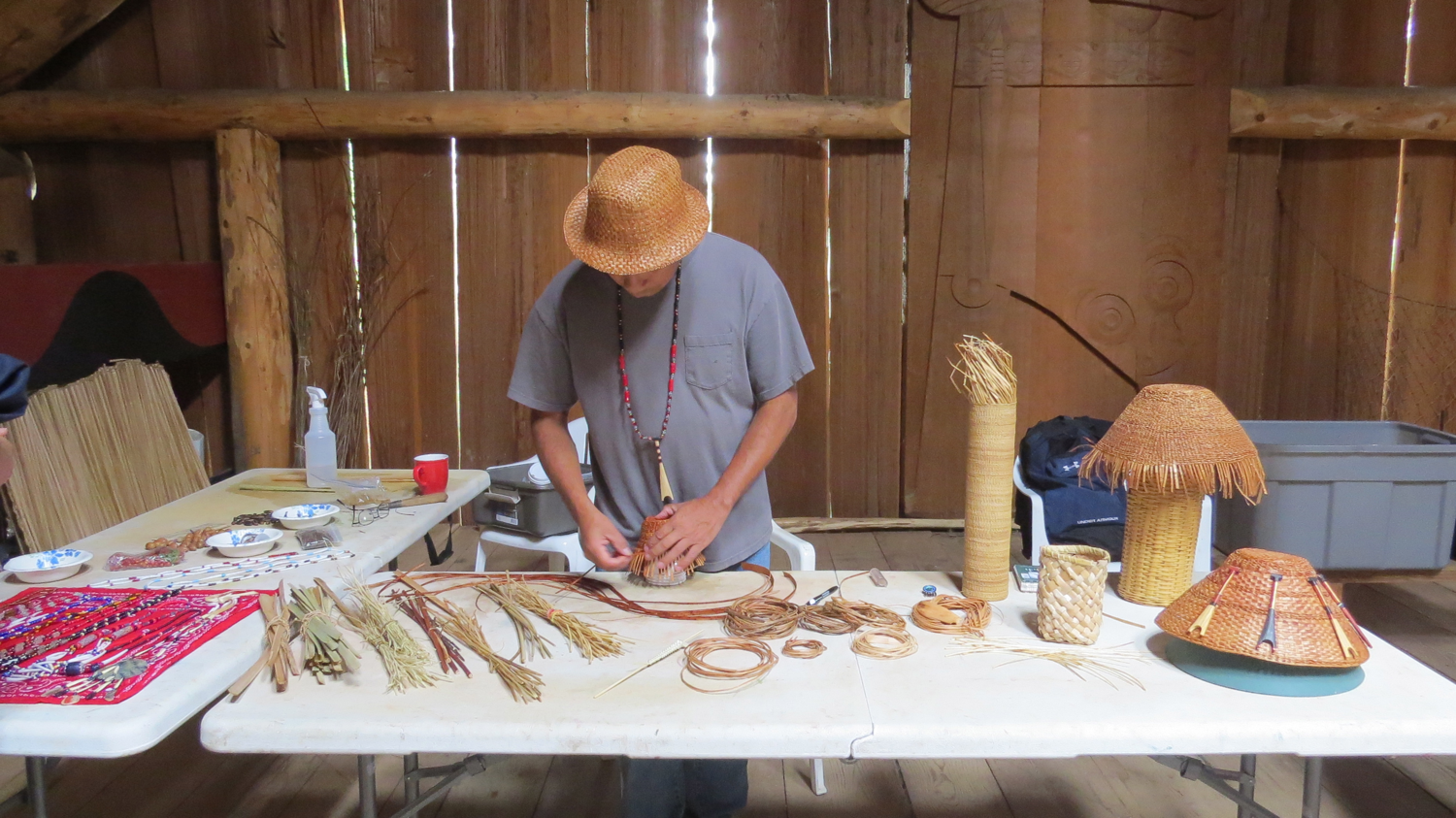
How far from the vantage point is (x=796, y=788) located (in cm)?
248

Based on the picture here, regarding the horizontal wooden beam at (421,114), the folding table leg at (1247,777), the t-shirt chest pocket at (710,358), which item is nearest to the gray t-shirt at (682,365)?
the t-shirt chest pocket at (710,358)

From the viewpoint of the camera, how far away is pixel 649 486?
2.02 metres

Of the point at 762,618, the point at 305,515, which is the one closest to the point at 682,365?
the point at 762,618

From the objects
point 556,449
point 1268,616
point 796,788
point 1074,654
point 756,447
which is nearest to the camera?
point 1268,616

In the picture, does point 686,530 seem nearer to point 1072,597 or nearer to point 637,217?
point 637,217

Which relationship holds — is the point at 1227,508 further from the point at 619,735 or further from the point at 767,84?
the point at 767,84

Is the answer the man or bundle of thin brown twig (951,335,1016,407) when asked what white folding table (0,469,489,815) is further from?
bundle of thin brown twig (951,335,1016,407)

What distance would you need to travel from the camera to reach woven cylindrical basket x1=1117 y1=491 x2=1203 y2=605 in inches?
65.9

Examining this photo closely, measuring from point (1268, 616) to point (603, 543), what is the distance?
113cm

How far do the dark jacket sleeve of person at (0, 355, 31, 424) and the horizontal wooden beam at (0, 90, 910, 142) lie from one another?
2951mm

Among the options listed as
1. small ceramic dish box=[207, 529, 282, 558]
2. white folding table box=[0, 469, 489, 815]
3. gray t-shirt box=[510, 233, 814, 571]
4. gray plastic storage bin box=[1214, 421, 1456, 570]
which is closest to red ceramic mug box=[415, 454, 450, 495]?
white folding table box=[0, 469, 489, 815]

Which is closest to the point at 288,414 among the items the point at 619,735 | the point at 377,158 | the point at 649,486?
the point at 377,158

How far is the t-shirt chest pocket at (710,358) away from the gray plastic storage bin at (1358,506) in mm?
1493

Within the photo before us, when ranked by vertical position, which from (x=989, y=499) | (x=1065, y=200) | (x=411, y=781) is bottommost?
(x=411, y=781)
